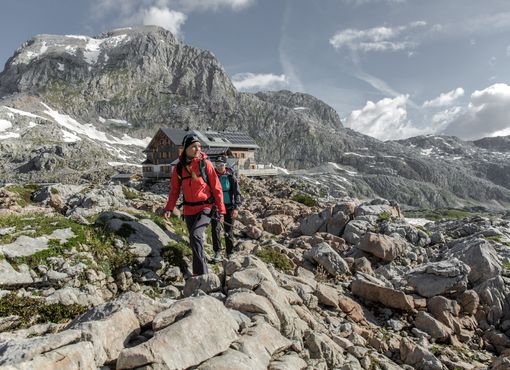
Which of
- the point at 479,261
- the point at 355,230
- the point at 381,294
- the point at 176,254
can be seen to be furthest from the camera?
the point at 355,230

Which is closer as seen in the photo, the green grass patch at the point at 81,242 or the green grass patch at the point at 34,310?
the green grass patch at the point at 34,310

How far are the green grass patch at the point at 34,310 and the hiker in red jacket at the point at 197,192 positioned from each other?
3.18m

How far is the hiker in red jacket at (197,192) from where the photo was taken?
9508mm

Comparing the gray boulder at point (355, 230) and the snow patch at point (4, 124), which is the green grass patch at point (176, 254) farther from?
the snow patch at point (4, 124)

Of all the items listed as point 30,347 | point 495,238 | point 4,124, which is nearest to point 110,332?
point 30,347

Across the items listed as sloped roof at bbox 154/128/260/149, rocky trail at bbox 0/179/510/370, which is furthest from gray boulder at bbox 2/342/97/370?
sloped roof at bbox 154/128/260/149

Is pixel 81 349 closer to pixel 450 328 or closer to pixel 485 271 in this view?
pixel 450 328

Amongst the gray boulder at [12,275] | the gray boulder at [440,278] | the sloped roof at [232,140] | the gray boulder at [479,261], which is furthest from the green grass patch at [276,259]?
the sloped roof at [232,140]

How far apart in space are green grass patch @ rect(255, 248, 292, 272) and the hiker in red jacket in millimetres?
3530

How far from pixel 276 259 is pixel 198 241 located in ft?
14.2

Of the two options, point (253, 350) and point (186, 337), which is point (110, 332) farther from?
point (253, 350)

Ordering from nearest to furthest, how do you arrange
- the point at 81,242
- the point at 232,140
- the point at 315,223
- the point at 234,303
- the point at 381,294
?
the point at 234,303 → the point at 81,242 → the point at 381,294 → the point at 315,223 → the point at 232,140

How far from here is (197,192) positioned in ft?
31.8

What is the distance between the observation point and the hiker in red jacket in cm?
951
